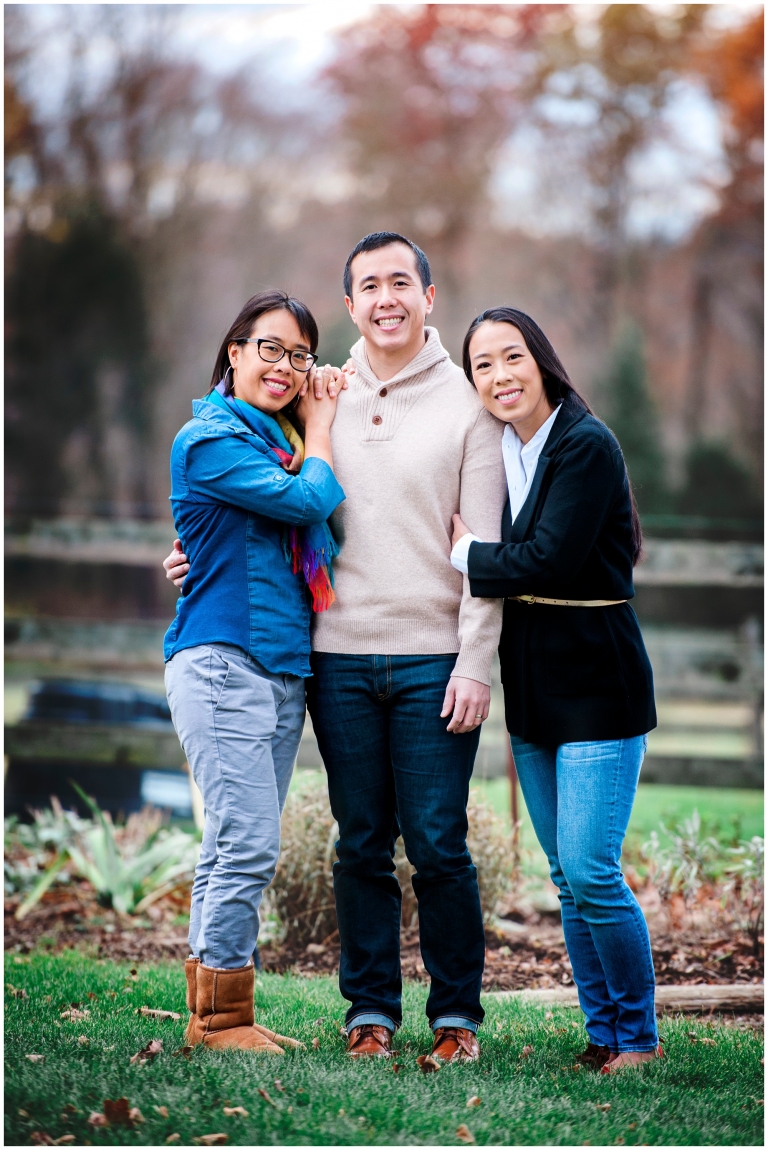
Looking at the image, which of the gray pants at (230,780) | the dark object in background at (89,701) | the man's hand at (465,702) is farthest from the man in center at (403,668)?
the dark object in background at (89,701)

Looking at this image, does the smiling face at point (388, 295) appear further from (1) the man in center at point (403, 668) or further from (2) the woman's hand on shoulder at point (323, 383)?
(2) the woman's hand on shoulder at point (323, 383)

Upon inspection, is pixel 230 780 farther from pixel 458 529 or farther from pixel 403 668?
pixel 458 529

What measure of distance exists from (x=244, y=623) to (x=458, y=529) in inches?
23.4

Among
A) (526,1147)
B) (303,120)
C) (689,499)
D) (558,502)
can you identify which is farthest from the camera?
(303,120)

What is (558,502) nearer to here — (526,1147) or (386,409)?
(386,409)

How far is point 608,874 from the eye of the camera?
237 centimetres

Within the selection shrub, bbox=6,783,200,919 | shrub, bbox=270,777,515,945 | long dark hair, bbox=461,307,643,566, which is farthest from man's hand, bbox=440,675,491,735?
shrub, bbox=6,783,200,919

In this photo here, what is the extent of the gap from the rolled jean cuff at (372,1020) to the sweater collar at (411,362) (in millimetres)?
1632

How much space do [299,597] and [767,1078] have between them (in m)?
1.64

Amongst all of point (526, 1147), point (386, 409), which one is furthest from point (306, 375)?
point (526, 1147)

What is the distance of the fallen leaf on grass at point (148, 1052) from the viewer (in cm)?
244

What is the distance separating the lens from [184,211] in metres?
13.0

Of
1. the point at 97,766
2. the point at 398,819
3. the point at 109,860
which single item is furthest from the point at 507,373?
the point at 97,766

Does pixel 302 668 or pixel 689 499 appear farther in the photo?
pixel 689 499
